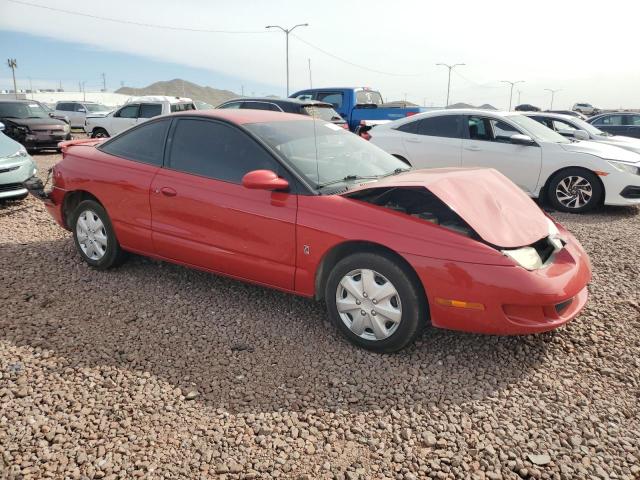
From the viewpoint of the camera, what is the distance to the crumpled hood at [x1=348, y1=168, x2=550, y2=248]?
3.08 metres

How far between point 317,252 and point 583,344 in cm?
195

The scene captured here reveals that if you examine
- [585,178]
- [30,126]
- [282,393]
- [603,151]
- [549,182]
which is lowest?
[282,393]

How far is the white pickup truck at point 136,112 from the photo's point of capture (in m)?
15.0

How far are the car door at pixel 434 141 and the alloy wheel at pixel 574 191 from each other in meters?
1.61

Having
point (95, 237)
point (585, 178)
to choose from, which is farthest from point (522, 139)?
point (95, 237)

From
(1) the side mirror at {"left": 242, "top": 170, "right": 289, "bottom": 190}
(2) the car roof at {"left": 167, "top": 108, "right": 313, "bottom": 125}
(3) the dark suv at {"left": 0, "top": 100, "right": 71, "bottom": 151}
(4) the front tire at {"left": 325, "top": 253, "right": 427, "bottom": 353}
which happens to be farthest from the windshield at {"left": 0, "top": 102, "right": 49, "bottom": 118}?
(4) the front tire at {"left": 325, "top": 253, "right": 427, "bottom": 353}

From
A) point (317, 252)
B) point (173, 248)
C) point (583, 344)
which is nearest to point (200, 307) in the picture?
point (173, 248)

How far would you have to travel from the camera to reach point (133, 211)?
4168mm

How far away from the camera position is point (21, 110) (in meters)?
15.1

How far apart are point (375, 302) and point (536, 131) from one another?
6.07 metres

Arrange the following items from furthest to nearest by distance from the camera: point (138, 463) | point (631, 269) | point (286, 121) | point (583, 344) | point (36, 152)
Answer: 1. point (36, 152)
2. point (631, 269)
3. point (286, 121)
4. point (583, 344)
5. point (138, 463)

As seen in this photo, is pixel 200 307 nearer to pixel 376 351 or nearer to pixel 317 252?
pixel 317 252

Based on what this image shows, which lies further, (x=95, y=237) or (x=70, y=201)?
(x=70, y=201)

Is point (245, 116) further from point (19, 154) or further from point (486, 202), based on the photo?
point (19, 154)
